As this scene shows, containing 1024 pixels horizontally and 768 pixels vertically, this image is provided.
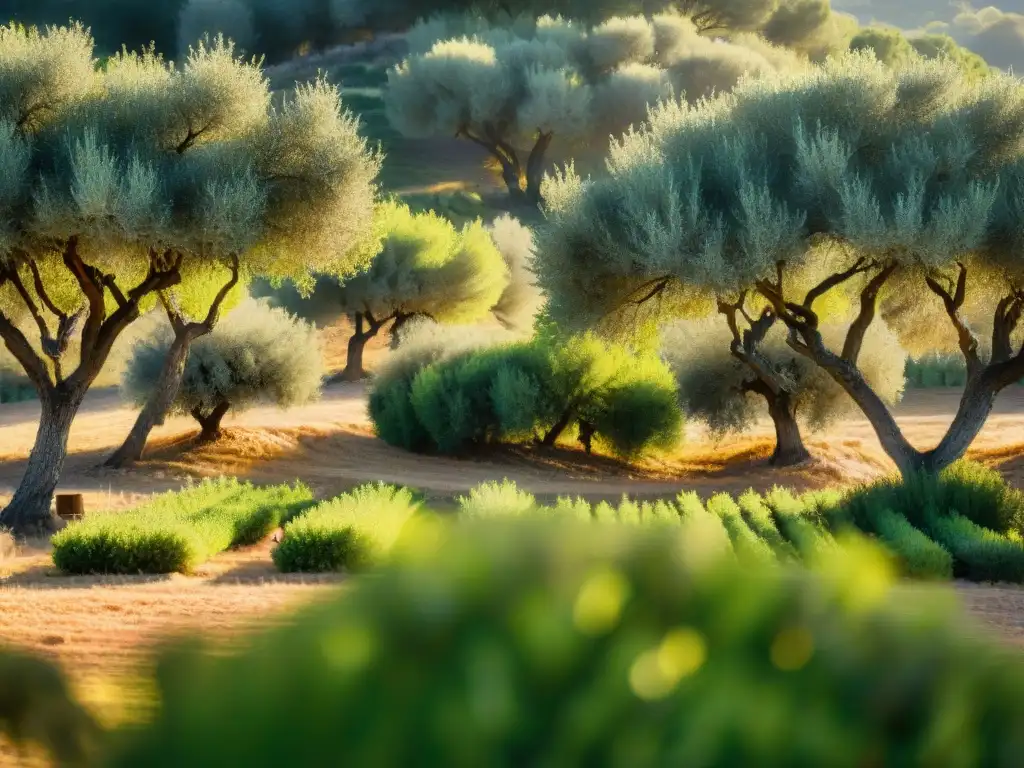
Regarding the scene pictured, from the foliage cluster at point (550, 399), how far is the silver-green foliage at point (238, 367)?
1.95m

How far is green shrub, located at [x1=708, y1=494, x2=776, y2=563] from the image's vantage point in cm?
683

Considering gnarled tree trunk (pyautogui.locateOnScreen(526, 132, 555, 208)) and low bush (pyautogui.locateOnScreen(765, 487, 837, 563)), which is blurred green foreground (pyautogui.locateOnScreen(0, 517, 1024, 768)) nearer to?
low bush (pyautogui.locateOnScreen(765, 487, 837, 563))

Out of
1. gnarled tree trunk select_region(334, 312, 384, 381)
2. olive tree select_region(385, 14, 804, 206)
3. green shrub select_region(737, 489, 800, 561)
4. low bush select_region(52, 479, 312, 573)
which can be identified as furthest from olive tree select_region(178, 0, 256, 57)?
green shrub select_region(737, 489, 800, 561)

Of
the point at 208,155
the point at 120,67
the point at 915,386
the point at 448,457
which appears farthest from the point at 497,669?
the point at 915,386

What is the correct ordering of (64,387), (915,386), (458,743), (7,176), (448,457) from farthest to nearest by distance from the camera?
(915,386) → (448,457) → (64,387) → (7,176) → (458,743)

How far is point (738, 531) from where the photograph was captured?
356 inches

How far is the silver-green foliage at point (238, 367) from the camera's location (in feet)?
61.5

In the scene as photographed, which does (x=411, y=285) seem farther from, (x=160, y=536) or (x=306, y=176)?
(x=160, y=536)

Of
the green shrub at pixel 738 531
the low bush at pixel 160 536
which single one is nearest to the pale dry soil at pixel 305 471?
the low bush at pixel 160 536

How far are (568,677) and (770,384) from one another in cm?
1717

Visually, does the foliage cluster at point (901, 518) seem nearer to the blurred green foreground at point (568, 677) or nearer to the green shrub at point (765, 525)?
the green shrub at point (765, 525)

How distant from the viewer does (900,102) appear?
15.1 metres

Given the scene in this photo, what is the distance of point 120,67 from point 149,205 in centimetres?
260

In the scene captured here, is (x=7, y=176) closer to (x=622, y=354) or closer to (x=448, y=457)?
(x=448, y=457)
